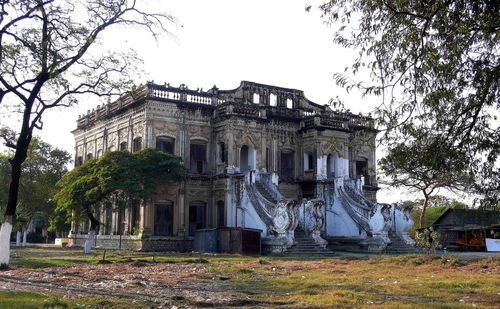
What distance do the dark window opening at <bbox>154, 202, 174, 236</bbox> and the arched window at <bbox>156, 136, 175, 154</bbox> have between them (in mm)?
2987

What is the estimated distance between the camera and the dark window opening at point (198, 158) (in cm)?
3206

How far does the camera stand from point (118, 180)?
27.2m

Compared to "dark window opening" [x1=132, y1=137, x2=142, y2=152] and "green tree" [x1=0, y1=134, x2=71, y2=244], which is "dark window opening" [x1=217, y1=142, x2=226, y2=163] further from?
"green tree" [x1=0, y1=134, x2=71, y2=244]

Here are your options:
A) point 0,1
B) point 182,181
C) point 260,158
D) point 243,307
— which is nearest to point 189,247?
point 182,181

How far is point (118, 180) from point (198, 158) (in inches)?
241

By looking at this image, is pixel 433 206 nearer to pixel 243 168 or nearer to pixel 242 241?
pixel 243 168

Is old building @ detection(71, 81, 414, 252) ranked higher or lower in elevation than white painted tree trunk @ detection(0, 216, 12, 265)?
higher

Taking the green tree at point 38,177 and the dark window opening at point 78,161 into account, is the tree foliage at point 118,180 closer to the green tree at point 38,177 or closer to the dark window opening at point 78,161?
the dark window opening at point 78,161

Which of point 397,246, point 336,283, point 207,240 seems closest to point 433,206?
point 397,246

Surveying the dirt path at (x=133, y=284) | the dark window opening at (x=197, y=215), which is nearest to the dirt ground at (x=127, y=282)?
the dirt path at (x=133, y=284)

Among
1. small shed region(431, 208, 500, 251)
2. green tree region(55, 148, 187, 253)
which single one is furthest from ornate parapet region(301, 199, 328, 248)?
small shed region(431, 208, 500, 251)

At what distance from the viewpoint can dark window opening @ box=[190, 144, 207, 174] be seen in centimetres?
3206

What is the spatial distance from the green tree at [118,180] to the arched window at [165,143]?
232 cm

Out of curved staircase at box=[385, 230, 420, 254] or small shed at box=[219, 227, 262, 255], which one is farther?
curved staircase at box=[385, 230, 420, 254]
